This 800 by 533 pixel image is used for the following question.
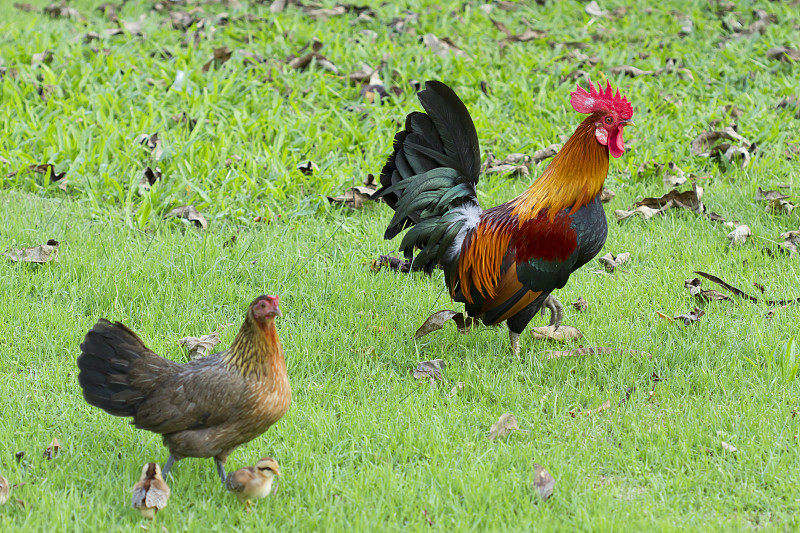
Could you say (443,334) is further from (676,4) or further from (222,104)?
(676,4)

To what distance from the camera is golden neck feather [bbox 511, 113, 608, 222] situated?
15.1 feet

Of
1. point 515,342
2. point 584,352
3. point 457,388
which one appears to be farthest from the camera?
point 515,342

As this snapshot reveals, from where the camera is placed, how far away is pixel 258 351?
11.5ft

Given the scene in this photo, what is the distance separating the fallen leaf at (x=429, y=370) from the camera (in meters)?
4.61

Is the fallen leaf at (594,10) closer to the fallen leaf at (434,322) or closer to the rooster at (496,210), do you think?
the rooster at (496,210)

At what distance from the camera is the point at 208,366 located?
12.0ft

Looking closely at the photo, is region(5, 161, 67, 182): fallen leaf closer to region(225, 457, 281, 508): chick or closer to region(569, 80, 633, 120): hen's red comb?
region(225, 457, 281, 508): chick

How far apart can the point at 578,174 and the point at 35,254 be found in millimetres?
3551

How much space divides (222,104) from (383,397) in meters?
4.31

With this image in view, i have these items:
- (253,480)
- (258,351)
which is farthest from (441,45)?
(253,480)

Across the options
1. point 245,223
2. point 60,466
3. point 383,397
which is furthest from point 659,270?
point 60,466

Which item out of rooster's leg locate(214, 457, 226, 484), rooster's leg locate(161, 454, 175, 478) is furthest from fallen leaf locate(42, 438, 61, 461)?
rooster's leg locate(214, 457, 226, 484)

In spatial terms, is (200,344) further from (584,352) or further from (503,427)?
(584,352)

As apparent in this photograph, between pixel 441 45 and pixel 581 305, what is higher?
pixel 441 45
